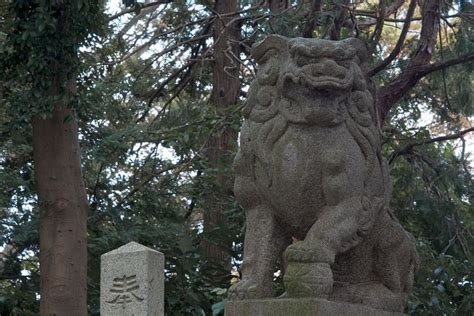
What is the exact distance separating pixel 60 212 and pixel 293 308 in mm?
4240

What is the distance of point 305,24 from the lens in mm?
10008

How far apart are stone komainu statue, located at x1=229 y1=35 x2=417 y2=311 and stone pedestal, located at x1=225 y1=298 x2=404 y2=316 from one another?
62mm

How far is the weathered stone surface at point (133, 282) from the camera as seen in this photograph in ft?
20.9

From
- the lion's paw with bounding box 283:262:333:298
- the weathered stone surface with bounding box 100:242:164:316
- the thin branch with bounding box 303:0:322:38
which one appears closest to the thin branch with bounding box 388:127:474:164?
the thin branch with bounding box 303:0:322:38

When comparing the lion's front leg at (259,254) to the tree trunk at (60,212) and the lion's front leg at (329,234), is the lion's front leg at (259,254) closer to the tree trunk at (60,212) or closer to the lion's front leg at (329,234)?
the lion's front leg at (329,234)

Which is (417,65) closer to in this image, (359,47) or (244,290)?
(359,47)

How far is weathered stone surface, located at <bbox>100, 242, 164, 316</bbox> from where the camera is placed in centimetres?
636

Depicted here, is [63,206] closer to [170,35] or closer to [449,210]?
[449,210]

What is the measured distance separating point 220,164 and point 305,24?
1752 millimetres

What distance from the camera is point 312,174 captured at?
5543 mm

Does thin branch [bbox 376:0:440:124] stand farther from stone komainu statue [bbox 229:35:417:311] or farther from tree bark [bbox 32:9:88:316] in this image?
stone komainu statue [bbox 229:35:417:311]

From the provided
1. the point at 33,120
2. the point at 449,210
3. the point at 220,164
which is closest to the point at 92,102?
the point at 33,120

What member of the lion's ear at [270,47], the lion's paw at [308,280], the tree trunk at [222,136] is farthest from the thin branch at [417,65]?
the lion's paw at [308,280]

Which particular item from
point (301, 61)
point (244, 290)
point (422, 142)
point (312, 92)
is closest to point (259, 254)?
point (244, 290)
